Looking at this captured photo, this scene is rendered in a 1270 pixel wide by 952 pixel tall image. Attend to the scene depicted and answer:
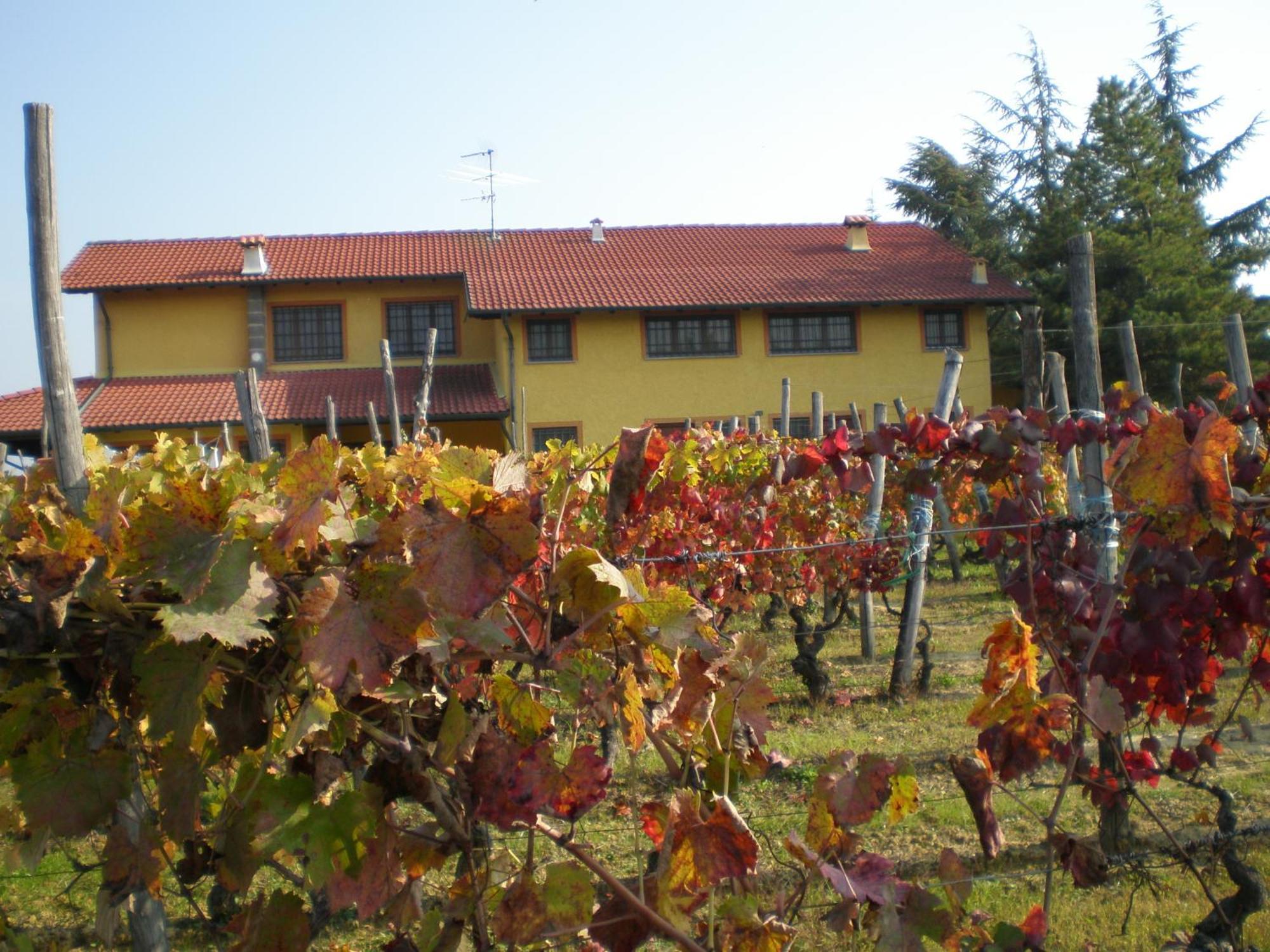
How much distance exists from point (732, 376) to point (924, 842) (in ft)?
63.5

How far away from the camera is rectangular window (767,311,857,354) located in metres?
24.5

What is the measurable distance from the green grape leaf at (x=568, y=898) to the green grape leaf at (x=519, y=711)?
7.3 inches

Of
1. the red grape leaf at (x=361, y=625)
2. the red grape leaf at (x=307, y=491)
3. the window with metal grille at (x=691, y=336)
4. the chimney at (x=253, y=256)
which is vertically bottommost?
the red grape leaf at (x=361, y=625)

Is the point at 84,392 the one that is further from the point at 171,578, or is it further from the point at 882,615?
the point at 171,578

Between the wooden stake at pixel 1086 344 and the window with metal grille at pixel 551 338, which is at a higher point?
the window with metal grille at pixel 551 338

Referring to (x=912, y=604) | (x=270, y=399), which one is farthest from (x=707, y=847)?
(x=270, y=399)

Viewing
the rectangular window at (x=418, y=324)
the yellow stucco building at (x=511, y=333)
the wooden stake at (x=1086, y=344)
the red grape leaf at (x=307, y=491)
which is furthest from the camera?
the rectangular window at (x=418, y=324)

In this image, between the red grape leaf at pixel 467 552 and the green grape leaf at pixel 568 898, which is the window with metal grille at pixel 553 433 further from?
the red grape leaf at pixel 467 552

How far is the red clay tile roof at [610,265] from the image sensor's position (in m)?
23.9

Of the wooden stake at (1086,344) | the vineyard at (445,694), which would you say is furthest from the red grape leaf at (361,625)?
the wooden stake at (1086,344)

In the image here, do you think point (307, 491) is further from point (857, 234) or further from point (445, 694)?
point (857, 234)

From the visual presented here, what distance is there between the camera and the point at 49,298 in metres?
2.05

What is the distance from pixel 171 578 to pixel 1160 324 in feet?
86.5

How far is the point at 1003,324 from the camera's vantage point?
3094 centimetres
